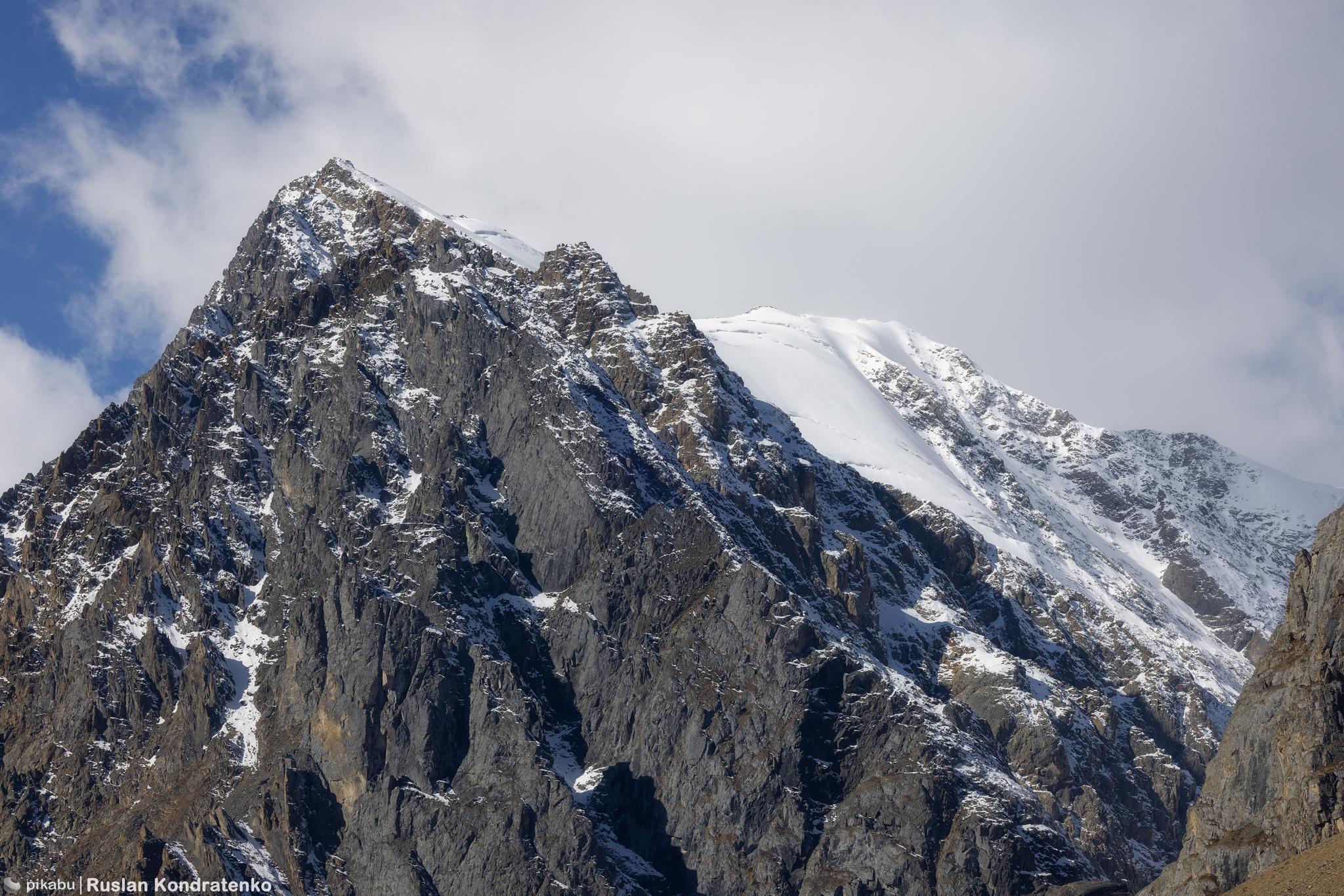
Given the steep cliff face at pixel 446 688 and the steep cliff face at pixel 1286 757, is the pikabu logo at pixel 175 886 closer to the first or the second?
the steep cliff face at pixel 446 688

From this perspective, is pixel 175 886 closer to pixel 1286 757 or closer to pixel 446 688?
pixel 446 688

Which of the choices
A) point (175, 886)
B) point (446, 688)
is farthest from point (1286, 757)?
point (175, 886)

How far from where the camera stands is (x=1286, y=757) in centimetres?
9688

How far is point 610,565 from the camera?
606 ft

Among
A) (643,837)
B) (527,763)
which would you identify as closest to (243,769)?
(527,763)

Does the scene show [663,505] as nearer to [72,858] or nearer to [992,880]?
[992,880]

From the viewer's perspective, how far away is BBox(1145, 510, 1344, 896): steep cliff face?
94.4 metres

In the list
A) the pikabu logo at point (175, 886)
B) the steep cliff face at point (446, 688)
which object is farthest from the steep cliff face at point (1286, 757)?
the pikabu logo at point (175, 886)

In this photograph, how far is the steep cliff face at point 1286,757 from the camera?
94375 mm

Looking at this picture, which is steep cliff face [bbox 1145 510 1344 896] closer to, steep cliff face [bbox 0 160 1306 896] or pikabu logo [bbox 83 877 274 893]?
steep cliff face [bbox 0 160 1306 896]

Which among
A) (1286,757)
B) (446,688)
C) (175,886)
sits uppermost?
(1286,757)

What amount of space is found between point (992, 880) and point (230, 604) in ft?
310

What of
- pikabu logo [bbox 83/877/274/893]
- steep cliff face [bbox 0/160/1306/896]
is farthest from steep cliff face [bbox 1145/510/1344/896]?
pikabu logo [bbox 83/877/274/893]

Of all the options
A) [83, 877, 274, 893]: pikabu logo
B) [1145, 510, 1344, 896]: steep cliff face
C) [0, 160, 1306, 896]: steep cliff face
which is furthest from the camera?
[0, 160, 1306, 896]: steep cliff face
